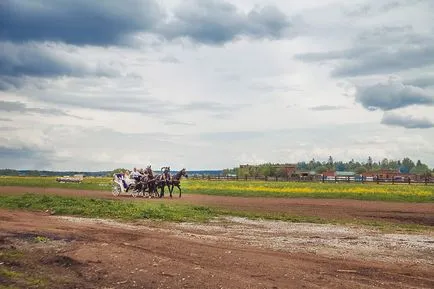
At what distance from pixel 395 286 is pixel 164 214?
1597 cm

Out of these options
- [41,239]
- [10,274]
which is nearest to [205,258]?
[10,274]

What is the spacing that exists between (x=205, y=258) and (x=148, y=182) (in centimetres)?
2995

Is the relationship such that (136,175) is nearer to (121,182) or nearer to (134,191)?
(134,191)

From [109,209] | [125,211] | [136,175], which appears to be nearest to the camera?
[125,211]

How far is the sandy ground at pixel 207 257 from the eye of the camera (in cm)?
1070

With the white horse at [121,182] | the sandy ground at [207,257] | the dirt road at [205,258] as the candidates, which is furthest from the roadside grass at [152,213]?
the white horse at [121,182]

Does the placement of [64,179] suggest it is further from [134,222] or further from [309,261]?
[309,261]

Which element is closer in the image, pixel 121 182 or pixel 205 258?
pixel 205 258

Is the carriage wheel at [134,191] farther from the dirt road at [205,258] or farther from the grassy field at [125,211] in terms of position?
the dirt road at [205,258]

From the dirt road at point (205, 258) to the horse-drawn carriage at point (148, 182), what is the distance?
22395 mm

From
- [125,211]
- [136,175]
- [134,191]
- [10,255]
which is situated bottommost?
[10,255]

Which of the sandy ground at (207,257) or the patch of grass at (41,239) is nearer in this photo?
the sandy ground at (207,257)

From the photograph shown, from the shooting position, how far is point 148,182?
42156 mm

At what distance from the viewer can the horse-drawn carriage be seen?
42188 millimetres
